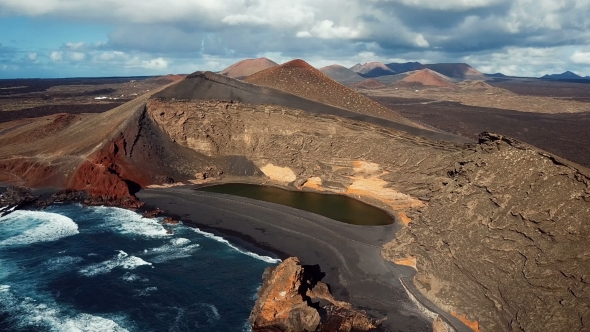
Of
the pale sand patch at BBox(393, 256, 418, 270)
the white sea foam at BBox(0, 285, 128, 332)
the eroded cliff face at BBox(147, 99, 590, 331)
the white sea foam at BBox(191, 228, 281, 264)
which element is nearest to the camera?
the eroded cliff face at BBox(147, 99, 590, 331)

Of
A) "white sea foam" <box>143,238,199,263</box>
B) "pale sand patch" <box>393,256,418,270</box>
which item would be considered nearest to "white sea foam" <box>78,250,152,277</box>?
"white sea foam" <box>143,238,199,263</box>

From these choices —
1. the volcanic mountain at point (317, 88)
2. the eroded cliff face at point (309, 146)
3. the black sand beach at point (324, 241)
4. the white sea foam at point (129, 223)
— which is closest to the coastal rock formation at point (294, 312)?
the black sand beach at point (324, 241)

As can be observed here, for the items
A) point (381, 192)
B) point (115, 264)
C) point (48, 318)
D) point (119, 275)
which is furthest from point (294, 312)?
point (381, 192)

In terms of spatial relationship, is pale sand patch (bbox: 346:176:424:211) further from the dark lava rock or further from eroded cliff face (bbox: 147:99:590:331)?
the dark lava rock

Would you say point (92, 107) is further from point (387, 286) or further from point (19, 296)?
point (387, 286)

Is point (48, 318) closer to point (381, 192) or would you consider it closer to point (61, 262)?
point (61, 262)

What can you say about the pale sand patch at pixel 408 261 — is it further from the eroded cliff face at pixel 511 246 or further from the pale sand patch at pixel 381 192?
the pale sand patch at pixel 381 192
